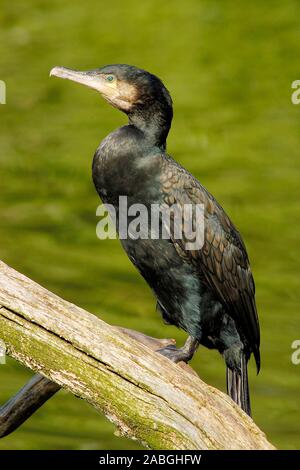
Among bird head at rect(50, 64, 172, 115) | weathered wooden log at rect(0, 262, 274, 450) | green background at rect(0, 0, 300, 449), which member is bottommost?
weathered wooden log at rect(0, 262, 274, 450)

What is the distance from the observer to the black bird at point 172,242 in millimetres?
6582

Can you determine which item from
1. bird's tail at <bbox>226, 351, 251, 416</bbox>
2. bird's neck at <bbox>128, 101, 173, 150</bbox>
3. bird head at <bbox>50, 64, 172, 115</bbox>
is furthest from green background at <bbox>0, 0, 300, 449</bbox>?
bird head at <bbox>50, 64, 172, 115</bbox>

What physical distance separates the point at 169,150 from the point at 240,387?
8842 mm

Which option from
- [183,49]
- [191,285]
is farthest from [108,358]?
[183,49]

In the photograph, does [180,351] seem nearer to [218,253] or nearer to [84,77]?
[218,253]

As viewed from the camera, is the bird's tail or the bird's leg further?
the bird's tail

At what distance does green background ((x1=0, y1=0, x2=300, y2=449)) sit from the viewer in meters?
10.6

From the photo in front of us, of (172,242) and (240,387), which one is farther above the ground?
(172,242)

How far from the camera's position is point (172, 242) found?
6676mm

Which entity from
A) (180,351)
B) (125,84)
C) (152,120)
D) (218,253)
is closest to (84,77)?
(125,84)

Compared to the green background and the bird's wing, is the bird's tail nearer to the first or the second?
the bird's wing

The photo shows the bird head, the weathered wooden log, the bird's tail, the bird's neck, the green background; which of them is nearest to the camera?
the weathered wooden log

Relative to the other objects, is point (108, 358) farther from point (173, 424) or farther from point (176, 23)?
point (176, 23)

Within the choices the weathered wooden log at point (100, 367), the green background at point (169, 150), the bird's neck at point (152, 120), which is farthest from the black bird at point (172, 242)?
the green background at point (169, 150)
